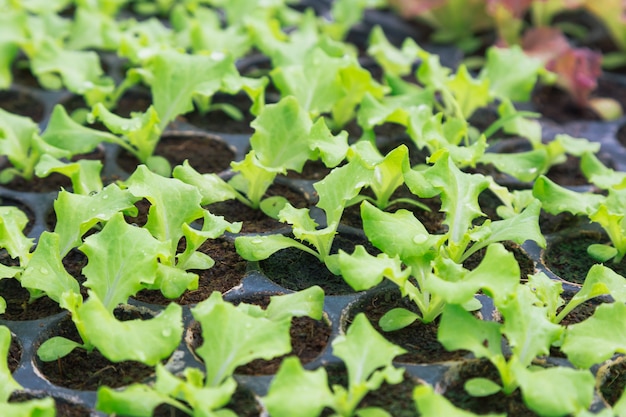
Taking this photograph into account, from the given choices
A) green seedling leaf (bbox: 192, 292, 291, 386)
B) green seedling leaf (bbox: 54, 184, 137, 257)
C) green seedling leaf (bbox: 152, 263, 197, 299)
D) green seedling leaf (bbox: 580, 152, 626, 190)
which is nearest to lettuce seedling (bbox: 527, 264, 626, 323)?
green seedling leaf (bbox: 580, 152, 626, 190)

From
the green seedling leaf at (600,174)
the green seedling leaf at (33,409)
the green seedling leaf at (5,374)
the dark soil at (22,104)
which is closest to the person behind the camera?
the green seedling leaf at (33,409)

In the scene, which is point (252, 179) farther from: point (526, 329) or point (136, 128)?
point (526, 329)

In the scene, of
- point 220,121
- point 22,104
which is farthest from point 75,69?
point 220,121

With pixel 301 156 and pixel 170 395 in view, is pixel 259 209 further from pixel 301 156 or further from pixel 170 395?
pixel 170 395

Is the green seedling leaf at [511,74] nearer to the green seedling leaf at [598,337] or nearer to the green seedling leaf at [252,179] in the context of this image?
the green seedling leaf at [252,179]

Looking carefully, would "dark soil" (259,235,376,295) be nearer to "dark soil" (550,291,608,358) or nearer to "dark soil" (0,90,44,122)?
"dark soil" (550,291,608,358)

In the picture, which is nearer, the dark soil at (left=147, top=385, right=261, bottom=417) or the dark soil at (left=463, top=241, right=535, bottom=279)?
the dark soil at (left=147, top=385, right=261, bottom=417)

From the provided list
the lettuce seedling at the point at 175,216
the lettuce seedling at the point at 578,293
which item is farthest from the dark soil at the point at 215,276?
the lettuce seedling at the point at 578,293
